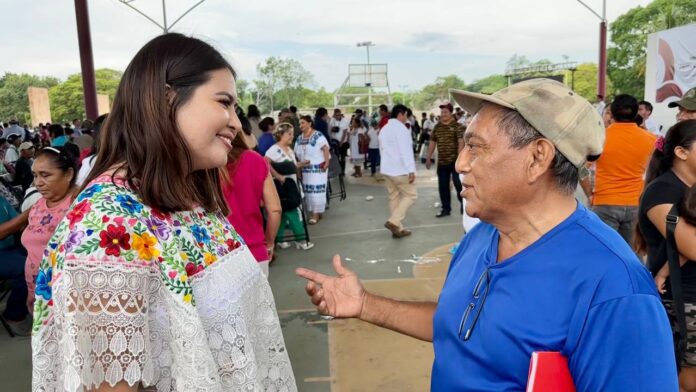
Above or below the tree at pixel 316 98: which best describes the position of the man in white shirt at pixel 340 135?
below

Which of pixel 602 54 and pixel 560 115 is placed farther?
pixel 602 54

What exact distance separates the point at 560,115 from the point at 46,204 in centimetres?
414

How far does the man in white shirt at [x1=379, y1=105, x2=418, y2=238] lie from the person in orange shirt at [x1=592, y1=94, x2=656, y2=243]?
3.02 meters

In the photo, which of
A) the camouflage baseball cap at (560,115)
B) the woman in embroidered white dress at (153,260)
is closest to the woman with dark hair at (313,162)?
the woman in embroidered white dress at (153,260)

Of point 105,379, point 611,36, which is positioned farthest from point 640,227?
point 611,36

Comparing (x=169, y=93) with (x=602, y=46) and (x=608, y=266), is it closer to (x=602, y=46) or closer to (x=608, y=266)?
(x=608, y=266)

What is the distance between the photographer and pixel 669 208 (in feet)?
8.45

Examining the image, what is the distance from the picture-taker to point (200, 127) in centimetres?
134

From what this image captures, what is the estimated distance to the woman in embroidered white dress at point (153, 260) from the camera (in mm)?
1114

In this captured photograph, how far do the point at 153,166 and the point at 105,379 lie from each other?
517 millimetres

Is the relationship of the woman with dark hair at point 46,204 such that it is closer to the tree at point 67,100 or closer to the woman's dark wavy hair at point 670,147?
the woman's dark wavy hair at point 670,147

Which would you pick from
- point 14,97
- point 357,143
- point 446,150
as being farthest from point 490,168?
point 14,97

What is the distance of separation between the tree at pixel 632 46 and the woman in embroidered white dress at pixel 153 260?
4538cm

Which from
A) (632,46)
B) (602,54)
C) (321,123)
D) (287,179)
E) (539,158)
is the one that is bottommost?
(287,179)
